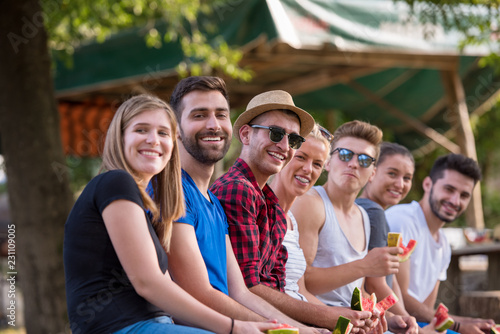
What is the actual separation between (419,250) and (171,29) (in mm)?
4014

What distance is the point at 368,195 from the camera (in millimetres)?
5301

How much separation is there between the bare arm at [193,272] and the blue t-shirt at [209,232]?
4.2 inches

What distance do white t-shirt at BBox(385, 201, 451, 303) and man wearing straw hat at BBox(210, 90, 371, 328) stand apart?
1.75 meters

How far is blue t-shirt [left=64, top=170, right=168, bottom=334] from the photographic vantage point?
2.57m

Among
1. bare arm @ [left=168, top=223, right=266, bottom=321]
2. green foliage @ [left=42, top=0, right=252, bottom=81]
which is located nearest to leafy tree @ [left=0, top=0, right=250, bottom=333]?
green foliage @ [left=42, top=0, right=252, bottom=81]

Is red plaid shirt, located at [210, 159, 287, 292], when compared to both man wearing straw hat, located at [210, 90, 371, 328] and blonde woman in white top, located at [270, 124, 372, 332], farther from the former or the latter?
blonde woman in white top, located at [270, 124, 372, 332]

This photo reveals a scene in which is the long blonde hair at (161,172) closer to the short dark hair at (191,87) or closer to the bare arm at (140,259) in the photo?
the bare arm at (140,259)

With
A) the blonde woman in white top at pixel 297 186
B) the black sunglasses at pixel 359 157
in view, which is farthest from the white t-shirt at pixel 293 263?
the black sunglasses at pixel 359 157

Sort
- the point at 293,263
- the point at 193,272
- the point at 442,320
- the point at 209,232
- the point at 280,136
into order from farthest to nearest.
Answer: the point at 442,320
the point at 293,263
the point at 280,136
the point at 209,232
the point at 193,272

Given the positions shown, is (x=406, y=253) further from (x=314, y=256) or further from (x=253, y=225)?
(x=253, y=225)

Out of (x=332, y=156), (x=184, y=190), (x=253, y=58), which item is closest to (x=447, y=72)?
(x=253, y=58)

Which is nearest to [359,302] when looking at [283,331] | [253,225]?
[253,225]

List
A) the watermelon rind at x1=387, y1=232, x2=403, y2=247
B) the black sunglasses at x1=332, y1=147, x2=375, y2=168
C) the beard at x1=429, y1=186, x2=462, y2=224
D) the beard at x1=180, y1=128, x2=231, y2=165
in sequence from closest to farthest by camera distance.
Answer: the beard at x1=180, y1=128, x2=231, y2=165
the watermelon rind at x1=387, y1=232, x2=403, y2=247
the black sunglasses at x1=332, y1=147, x2=375, y2=168
the beard at x1=429, y1=186, x2=462, y2=224

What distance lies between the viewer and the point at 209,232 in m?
3.09
